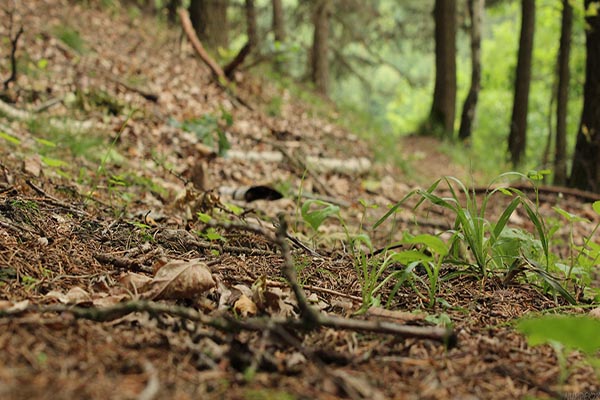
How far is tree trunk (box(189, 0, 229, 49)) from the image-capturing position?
9.12 meters

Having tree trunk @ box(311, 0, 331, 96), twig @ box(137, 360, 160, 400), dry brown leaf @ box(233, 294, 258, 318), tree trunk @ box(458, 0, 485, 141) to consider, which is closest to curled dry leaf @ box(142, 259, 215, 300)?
dry brown leaf @ box(233, 294, 258, 318)

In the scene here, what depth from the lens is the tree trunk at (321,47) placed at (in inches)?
491

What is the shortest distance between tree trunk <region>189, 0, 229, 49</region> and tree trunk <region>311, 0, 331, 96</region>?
3.81 meters

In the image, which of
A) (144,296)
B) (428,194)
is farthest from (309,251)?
(144,296)

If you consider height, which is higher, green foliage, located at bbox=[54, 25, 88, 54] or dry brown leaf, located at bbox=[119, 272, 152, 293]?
green foliage, located at bbox=[54, 25, 88, 54]

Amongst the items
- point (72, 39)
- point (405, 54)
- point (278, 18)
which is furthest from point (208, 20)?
point (405, 54)

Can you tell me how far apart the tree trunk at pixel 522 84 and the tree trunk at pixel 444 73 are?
1.96 m

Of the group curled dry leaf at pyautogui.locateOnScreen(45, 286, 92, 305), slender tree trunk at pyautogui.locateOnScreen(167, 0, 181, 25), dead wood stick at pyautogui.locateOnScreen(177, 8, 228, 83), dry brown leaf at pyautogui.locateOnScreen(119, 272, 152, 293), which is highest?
slender tree trunk at pyautogui.locateOnScreen(167, 0, 181, 25)

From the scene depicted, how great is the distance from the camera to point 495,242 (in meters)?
2.19

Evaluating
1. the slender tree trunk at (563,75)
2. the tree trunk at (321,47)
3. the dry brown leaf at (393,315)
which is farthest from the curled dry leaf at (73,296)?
the tree trunk at (321,47)

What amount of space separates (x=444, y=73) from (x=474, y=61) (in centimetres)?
101

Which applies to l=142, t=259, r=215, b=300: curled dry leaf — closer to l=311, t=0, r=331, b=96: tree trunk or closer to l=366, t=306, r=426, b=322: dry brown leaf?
l=366, t=306, r=426, b=322: dry brown leaf

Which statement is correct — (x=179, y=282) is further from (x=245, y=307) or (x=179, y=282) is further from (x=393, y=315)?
(x=393, y=315)

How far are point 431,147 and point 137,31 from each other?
7.13 metres
